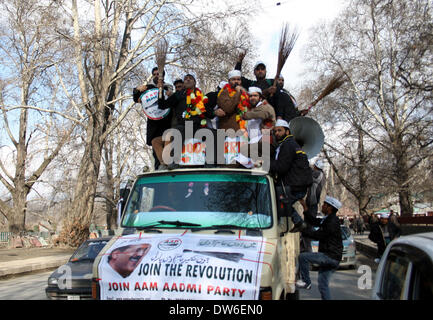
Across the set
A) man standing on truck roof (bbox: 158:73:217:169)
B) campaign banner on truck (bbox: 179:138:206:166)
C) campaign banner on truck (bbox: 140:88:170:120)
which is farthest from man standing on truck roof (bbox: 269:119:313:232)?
campaign banner on truck (bbox: 140:88:170:120)

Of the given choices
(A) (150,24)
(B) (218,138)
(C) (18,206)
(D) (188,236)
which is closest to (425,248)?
(D) (188,236)

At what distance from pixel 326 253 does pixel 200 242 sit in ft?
8.05

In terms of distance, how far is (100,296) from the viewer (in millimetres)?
4293

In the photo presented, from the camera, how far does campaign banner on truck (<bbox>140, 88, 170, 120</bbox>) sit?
23.6 feet

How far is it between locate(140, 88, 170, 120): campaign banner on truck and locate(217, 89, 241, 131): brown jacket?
2.94 feet

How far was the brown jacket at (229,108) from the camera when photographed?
695 centimetres

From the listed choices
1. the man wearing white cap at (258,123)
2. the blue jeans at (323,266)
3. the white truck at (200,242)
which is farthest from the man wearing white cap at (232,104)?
the blue jeans at (323,266)

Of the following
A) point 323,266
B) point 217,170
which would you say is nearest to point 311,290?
point 323,266

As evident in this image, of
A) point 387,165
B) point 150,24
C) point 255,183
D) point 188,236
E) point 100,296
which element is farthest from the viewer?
point 387,165

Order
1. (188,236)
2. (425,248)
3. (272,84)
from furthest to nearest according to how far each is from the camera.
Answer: (272,84) → (188,236) → (425,248)

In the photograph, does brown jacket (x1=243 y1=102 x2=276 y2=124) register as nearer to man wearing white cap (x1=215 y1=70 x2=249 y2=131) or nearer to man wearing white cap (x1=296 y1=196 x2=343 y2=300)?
man wearing white cap (x1=215 y1=70 x2=249 y2=131)

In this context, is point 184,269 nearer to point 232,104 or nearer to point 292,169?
point 292,169
